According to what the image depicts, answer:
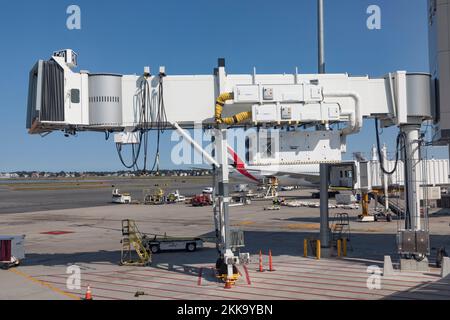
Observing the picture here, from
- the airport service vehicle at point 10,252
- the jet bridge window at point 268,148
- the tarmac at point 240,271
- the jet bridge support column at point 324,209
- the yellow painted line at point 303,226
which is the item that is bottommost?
the yellow painted line at point 303,226

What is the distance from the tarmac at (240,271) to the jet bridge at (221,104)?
7.35 feet

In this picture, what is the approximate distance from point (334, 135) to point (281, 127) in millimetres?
2281

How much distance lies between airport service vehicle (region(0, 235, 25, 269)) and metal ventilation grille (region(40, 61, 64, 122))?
32.6ft

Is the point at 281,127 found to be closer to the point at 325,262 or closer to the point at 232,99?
the point at 232,99

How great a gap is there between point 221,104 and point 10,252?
14.4m

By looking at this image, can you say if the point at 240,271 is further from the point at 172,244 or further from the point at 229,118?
the point at 172,244

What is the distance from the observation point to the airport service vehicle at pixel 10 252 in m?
24.8

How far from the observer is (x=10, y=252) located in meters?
25.1

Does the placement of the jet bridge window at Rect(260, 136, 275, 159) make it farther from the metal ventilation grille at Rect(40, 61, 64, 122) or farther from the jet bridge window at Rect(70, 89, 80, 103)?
the metal ventilation grille at Rect(40, 61, 64, 122)

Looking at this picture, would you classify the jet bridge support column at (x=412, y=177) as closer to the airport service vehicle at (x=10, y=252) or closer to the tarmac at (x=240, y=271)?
the tarmac at (x=240, y=271)

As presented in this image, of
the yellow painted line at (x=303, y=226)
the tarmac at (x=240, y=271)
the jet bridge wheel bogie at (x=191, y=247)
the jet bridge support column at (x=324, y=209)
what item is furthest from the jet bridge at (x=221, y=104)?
the yellow painted line at (x=303, y=226)

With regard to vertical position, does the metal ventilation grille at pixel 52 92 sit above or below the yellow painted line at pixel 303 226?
above
